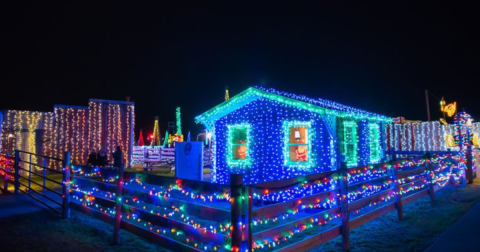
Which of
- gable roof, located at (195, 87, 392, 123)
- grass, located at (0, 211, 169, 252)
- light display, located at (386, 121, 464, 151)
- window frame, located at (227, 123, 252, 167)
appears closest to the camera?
grass, located at (0, 211, 169, 252)

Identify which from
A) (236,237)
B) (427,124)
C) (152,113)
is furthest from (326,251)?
(152,113)

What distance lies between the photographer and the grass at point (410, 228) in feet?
18.4

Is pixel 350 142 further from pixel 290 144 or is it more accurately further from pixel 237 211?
pixel 237 211

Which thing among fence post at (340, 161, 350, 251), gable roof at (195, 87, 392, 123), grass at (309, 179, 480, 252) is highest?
gable roof at (195, 87, 392, 123)

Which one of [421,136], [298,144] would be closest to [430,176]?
[298,144]

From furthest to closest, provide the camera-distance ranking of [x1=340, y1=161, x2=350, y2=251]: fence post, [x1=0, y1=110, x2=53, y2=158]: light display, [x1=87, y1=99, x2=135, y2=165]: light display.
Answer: [x1=87, y1=99, x2=135, y2=165]: light display, [x1=0, y1=110, x2=53, y2=158]: light display, [x1=340, y1=161, x2=350, y2=251]: fence post

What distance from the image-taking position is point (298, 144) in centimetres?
1050

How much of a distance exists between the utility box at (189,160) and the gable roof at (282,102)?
1142 mm

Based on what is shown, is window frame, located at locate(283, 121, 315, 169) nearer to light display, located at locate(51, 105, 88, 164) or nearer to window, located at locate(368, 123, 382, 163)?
window, located at locate(368, 123, 382, 163)

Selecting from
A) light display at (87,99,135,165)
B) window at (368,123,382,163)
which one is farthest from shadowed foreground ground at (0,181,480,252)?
light display at (87,99,135,165)

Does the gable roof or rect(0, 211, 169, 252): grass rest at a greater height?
the gable roof

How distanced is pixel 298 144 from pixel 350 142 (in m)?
2.09

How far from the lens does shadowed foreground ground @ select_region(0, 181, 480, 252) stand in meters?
5.57

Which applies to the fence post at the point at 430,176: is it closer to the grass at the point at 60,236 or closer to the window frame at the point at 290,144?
the window frame at the point at 290,144
